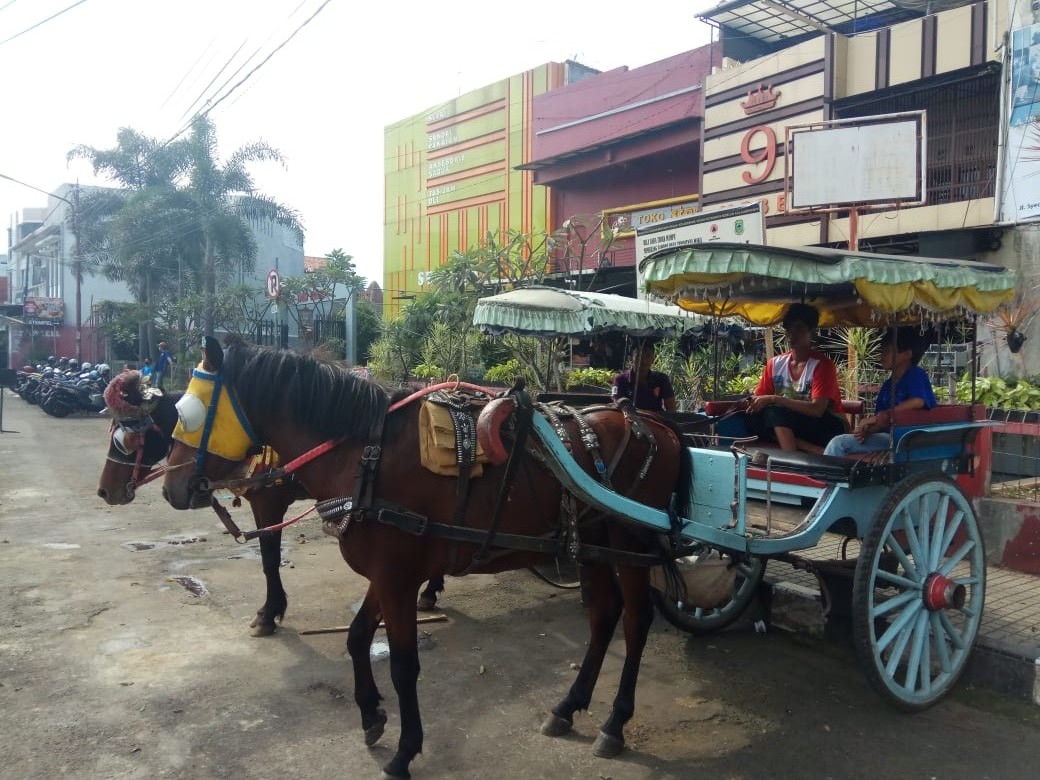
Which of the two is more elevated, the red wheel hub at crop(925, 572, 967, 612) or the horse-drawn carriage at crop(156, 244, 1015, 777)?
the horse-drawn carriage at crop(156, 244, 1015, 777)

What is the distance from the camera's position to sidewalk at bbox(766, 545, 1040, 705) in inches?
155

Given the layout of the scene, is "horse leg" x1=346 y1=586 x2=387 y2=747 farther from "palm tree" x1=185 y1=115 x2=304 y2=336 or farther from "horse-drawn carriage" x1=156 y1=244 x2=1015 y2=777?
"palm tree" x1=185 y1=115 x2=304 y2=336

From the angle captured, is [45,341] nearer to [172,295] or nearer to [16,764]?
[172,295]

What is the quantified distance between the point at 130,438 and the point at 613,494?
2563 millimetres

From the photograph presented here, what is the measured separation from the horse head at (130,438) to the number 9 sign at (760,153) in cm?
1089

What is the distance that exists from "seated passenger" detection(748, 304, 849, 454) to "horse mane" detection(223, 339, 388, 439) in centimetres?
253

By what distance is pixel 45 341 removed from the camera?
3694cm

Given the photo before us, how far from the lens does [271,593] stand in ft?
15.9

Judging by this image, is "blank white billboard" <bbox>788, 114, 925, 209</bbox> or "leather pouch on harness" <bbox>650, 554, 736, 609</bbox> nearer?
"leather pouch on harness" <bbox>650, 554, 736, 609</bbox>

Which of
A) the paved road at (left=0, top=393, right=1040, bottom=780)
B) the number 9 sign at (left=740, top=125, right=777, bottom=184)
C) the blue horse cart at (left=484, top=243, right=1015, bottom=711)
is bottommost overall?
the paved road at (left=0, top=393, right=1040, bottom=780)

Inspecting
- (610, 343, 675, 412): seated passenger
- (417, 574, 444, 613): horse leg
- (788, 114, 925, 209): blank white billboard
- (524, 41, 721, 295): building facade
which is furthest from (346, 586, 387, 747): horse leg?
(524, 41, 721, 295): building facade

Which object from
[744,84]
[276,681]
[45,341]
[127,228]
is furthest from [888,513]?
[45,341]

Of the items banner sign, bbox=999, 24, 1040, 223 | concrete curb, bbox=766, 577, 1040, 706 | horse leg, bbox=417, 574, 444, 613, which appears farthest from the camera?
banner sign, bbox=999, 24, 1040, 223

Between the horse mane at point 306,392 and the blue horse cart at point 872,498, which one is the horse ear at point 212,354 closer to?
the horse mane at point 306,392
